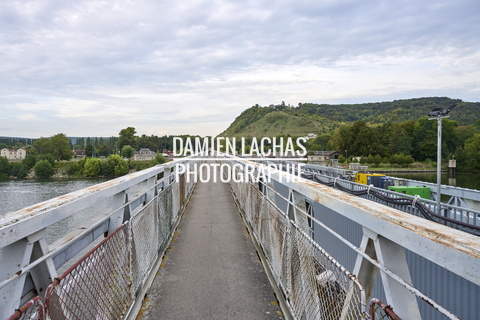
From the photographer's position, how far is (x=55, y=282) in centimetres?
164

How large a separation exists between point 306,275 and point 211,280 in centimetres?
174

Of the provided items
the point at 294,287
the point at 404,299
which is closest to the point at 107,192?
the point at 294,287

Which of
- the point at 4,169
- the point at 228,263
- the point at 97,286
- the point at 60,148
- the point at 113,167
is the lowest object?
the point at 113,167

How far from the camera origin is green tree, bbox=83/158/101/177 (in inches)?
3442

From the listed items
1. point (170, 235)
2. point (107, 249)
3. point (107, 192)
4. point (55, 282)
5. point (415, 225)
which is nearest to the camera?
point (415, 225)

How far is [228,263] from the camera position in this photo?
4.64m

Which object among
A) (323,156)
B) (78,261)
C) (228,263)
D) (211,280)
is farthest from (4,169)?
(78,261)

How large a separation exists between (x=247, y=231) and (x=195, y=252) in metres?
1.50

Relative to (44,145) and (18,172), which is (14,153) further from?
(18,172)

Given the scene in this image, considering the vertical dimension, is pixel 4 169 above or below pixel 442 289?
below

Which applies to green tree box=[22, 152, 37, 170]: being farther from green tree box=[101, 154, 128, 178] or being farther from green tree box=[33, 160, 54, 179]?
green tree box=[101, 154, 128, 178]

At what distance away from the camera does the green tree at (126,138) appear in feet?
493

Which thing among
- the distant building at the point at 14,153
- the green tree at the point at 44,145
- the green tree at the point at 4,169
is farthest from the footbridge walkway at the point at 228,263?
the distant building at the point at 14,153

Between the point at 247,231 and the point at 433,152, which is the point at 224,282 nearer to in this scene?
the point at 247,231
